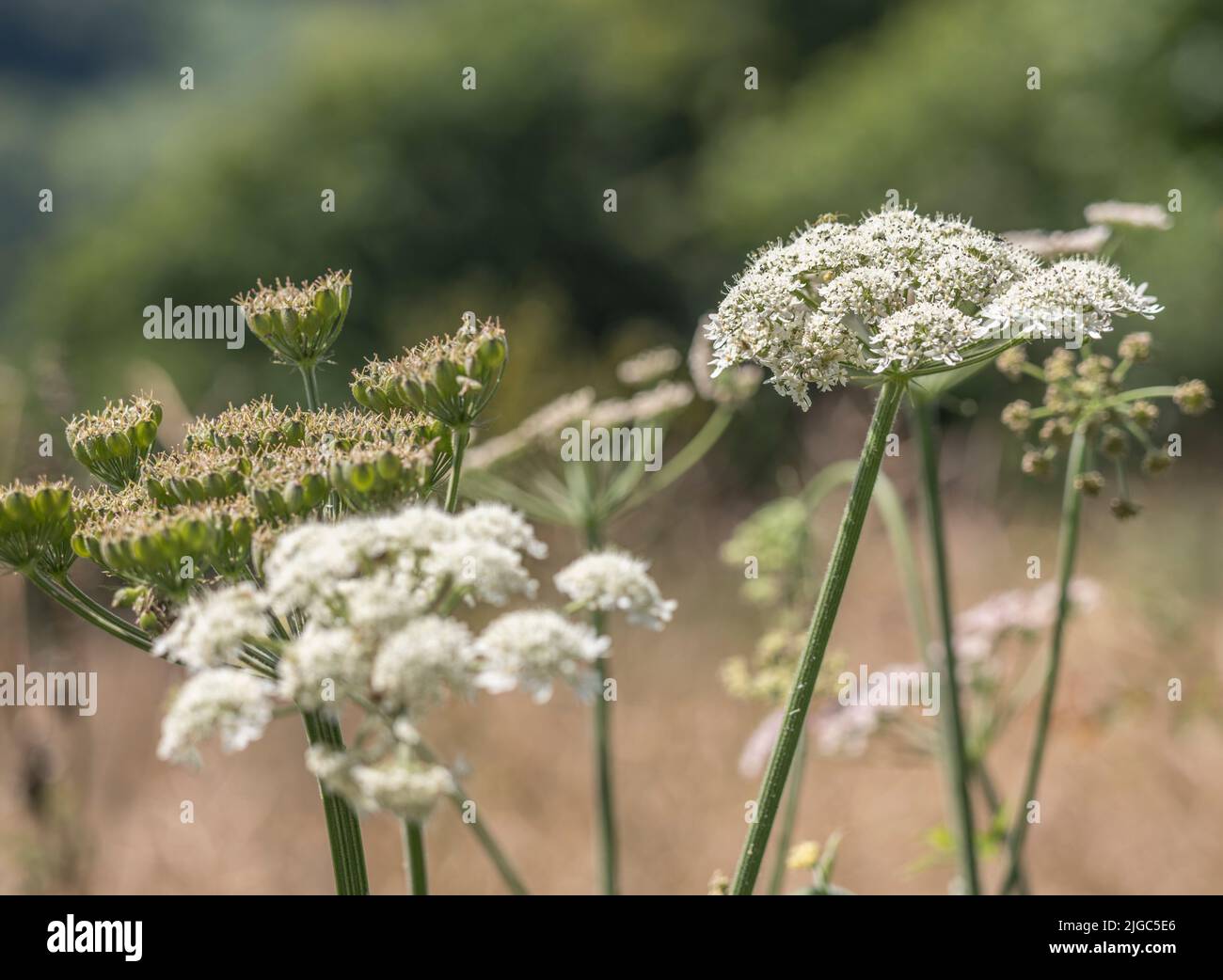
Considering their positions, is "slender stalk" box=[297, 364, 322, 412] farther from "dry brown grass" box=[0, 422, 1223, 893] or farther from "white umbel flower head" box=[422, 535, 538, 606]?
"dry brown grass" box=[0, 422, 1223, 893]

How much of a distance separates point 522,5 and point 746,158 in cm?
1203

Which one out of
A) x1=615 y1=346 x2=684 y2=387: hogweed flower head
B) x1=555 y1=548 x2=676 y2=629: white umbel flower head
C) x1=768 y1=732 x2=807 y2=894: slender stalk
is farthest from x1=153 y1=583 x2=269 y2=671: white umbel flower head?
x1=615 y1=346 x2=684 y2=387: hogweed flower head

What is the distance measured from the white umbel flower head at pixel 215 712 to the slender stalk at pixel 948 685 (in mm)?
2116

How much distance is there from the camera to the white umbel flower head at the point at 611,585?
7.02 ft

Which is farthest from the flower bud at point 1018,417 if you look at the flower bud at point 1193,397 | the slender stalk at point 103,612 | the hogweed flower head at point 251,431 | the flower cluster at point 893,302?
the slender stalk at point 103,612

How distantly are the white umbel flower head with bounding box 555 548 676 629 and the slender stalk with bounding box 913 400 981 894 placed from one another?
4.78ft

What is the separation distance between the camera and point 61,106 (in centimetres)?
10188

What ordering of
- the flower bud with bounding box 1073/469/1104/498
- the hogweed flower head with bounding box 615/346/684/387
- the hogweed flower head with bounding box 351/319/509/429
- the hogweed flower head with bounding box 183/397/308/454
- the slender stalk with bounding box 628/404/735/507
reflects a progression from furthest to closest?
the hogweed flower head with bounding box 615/346/684/387 < the slender stalk with bounding box 628/404/735/507 < the flower bud with bounding box 1073/469/1104/498 < the hogweed flower head with bounding box 183/397/308/454 < the hogweed flower head with bounding box 351/319/509/429

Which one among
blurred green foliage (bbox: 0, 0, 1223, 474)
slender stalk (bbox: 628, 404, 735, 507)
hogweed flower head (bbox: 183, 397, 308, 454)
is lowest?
hogweed flower head (bbox: 183, 397, 308, 454)

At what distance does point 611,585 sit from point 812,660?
387 mm

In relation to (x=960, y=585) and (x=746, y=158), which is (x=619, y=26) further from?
(x=960, y=585)

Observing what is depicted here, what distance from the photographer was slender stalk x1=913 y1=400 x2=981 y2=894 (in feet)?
11.1

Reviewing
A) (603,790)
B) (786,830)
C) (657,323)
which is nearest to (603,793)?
(603,790)

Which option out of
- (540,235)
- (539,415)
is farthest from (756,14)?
(539,415)
